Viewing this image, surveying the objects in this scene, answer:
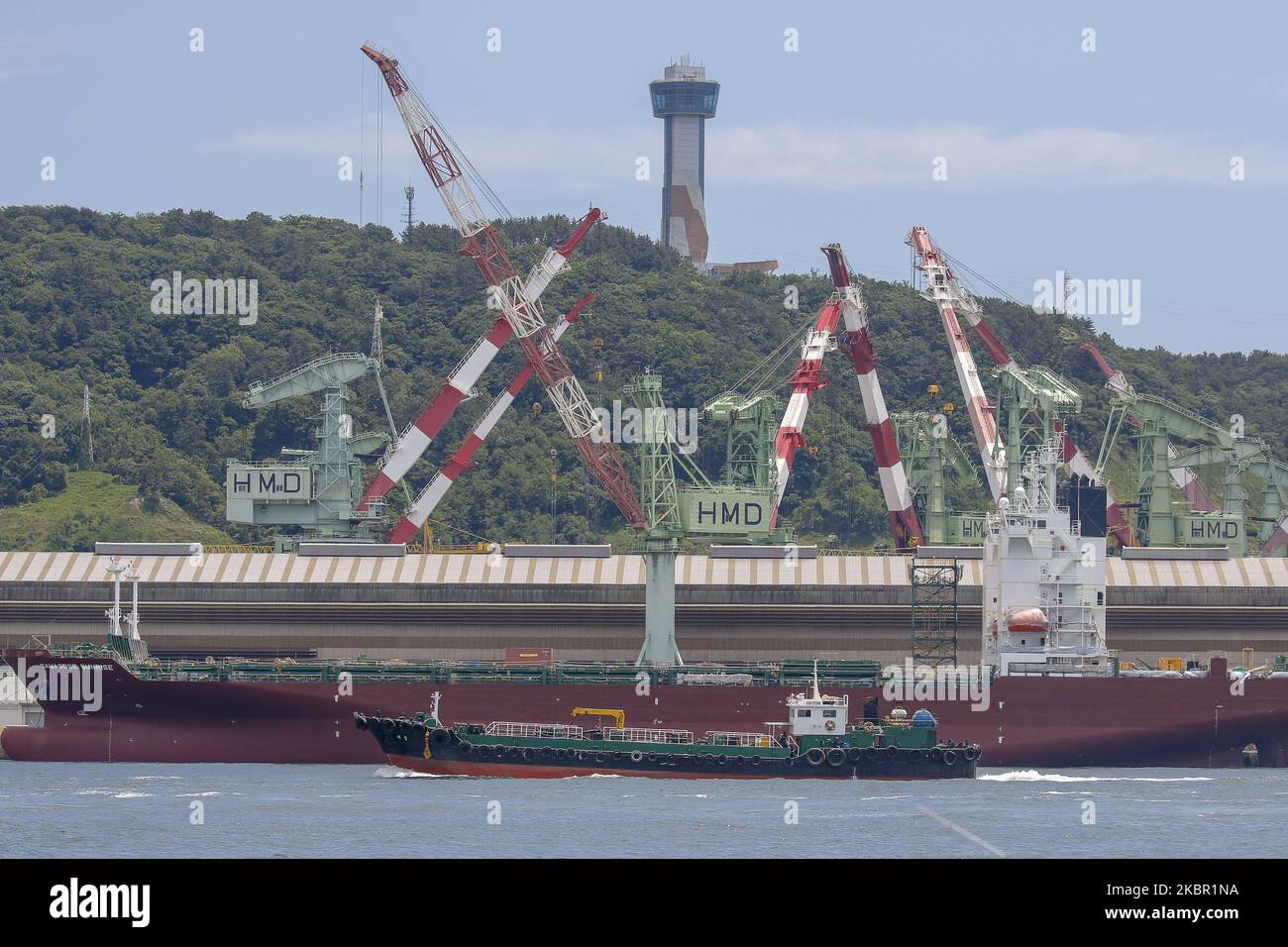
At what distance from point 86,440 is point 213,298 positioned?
1973cm

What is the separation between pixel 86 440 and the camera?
136 m

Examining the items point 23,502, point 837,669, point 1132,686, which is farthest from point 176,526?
point 1132,686

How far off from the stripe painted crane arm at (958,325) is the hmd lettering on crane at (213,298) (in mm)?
50328


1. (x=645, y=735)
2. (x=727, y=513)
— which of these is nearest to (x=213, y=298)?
(x=727, y=513)

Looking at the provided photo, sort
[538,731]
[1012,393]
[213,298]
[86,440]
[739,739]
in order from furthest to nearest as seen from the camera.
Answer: [213,298]
[86,440]
[1012,393]
[739,739]
[538,731]

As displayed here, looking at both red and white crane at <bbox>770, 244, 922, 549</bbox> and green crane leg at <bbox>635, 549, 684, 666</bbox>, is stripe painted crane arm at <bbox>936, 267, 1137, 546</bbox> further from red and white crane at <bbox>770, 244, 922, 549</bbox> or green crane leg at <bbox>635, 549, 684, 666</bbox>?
green crane leg at <bbox>635, 549, 684, 666</bbox>

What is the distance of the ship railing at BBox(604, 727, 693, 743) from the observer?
73.9 metres

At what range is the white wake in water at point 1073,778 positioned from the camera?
73.9 m

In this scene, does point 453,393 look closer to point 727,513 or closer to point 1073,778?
point 727,513

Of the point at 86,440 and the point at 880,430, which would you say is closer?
the point at 880,430

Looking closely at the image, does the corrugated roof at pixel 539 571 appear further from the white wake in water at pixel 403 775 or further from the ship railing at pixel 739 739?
the white wake in water at pixel 403 775

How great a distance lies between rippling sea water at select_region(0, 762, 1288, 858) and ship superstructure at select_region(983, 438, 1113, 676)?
21.5 ft

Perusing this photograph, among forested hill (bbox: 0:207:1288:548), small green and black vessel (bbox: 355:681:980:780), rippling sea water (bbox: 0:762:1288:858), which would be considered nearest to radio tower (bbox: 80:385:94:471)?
forested hill (bbox: 0:207:1288:548)

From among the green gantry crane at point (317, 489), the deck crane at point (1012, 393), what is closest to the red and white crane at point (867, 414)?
the deck crane at point (1012, 393)
